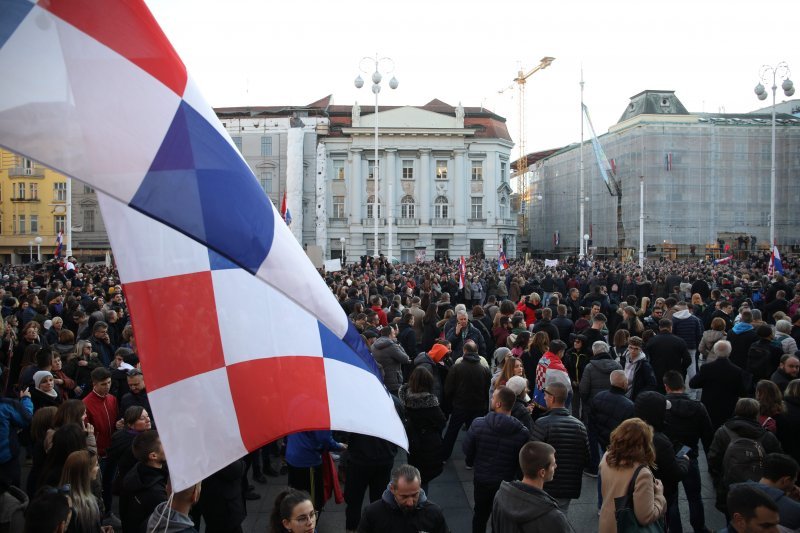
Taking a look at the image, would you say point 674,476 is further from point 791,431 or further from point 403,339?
point 403,339

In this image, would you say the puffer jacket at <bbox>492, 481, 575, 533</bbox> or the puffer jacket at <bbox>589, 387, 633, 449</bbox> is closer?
the puffer jacket at <bbox>492, 481, 575, 533</bbox>

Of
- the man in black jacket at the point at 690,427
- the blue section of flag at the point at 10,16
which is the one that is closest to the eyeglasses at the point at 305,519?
the blue section of flag at the point at 10,16

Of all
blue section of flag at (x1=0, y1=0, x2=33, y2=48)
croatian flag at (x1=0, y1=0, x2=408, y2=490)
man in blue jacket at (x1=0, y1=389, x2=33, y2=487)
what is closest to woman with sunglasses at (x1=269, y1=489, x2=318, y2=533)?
croatian flag at (x1=0, y1=0, x2=408, y2=490)

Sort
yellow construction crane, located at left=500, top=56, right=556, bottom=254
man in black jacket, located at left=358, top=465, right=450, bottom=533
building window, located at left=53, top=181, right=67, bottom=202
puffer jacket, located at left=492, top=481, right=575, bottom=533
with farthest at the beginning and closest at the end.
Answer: yellow construction crane, located at left=500, top=56, right=556, bottom=254
building window, located at left=53, top=181, right=67, bottom=202
man in black jacket, located at left=358, top=465, right=450, bottom=533
puffer jacket, located at left=492, top=481, right=575, bottom=533

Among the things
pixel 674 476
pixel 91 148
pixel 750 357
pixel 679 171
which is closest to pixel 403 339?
pixel 750 357

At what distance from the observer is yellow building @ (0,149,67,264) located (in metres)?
52.7

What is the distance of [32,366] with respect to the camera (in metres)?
6.63

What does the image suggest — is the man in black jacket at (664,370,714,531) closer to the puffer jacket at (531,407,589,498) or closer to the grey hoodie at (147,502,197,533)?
the puffer jacket at (531,407,589,498)

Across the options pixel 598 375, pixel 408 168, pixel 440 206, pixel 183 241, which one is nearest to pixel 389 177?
pixel 408 168

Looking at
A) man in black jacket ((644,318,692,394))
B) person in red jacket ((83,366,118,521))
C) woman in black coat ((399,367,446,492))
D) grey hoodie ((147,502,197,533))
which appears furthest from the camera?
man in black jacket ((644,318,692,394))

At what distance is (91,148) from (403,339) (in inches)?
310

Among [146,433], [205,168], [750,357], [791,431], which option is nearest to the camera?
[205,168]

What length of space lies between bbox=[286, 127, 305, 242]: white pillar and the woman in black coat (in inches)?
1889

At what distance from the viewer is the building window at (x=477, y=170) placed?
55.7 metres
